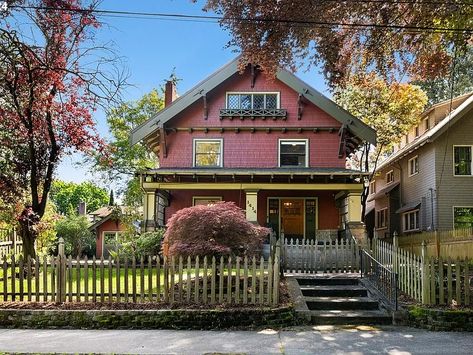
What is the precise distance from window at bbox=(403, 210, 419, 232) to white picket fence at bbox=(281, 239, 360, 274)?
13.5 meters

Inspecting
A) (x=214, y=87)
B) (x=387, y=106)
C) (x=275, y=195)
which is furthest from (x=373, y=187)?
(x=214, y=87)

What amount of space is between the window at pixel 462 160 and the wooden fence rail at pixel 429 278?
15.3 meters

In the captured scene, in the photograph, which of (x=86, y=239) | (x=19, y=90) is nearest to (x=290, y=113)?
(x=19, y=90)

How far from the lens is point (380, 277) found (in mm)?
11586

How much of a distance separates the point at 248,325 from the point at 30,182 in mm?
9676

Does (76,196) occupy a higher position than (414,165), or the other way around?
(76,196)

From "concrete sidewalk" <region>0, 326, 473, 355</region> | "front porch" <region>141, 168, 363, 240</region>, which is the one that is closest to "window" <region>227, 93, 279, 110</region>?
"front porch" <region>141, 168, 363, 240</region>

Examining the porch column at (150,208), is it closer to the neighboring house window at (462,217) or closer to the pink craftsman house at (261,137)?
the pink craftsman house at (261,137)

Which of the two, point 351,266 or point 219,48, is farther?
point 351,266

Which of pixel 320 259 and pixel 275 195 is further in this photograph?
pixel 275 195

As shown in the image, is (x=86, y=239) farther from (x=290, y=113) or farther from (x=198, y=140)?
(x=290, y=113)

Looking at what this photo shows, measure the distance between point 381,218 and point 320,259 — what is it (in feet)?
69.0

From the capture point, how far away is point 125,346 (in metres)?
7.92

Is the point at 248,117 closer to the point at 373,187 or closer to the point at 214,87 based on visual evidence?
the point at 214,87
